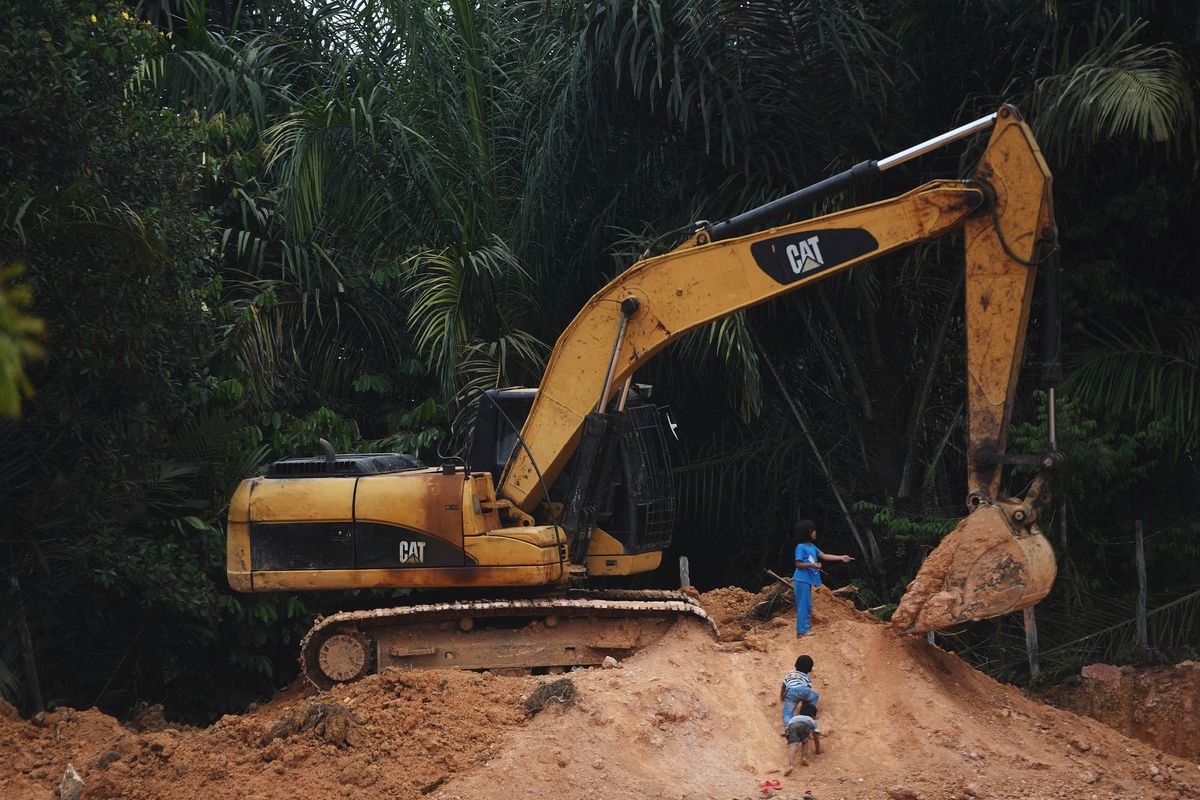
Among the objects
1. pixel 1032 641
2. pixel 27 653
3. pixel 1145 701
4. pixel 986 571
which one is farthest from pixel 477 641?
pixel 1145 701

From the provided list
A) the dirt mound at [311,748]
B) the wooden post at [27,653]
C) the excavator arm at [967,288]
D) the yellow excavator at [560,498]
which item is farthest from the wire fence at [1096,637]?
the wooden post at [27,653]

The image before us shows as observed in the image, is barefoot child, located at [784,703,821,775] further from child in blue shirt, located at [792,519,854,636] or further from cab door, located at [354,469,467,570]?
cab door, located at [354,469,467,570]

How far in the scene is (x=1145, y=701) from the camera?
35.9ft

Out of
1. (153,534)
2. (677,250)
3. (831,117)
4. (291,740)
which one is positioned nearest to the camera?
(291,740)

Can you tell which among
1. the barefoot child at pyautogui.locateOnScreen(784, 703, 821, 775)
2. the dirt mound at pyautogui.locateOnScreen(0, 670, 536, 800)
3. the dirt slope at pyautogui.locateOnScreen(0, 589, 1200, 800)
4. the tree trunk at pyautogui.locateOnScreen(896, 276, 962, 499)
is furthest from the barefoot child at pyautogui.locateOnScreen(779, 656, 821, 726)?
the tree trunk at pyautogui.locateOnScreen(896, 276, 962, 499)

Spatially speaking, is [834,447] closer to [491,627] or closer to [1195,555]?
[1195,555]

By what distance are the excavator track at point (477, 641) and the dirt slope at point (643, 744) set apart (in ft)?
2.32

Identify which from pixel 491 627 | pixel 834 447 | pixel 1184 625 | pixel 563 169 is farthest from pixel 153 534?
pixel 1184 625

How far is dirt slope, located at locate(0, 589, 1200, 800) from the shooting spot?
26.6 feet

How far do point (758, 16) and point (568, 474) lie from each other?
558 centimetres

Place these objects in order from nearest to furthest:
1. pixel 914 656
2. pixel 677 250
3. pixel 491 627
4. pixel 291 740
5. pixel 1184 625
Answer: pixel 291 740 < pixel 914 656 < pixel 677 250 < pixel 491 627 < pixel 1184 625

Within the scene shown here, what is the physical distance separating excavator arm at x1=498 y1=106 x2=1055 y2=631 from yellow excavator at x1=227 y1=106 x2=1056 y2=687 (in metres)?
0.02

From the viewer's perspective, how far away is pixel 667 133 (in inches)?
581

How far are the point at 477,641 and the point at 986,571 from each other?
4078mm
